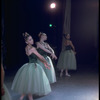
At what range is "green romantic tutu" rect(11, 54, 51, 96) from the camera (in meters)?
3.44

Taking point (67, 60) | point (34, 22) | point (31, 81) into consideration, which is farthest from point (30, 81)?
point (34, 22)

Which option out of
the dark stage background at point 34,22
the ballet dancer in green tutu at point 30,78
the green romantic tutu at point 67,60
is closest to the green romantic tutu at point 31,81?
the ballet dancer in green tutu at point 30,78

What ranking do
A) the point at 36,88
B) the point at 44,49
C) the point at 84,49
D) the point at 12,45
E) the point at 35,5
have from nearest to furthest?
the point at 36,88 → the point at 44,49 → the point at 35,5 → the point at 12,45 → the point at 84,49

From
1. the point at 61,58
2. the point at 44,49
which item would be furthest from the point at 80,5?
the point at 44,49

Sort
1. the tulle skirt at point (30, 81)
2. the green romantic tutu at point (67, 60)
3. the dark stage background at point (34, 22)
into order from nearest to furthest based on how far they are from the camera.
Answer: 1. the tulle skirt at point (30, 81)
2. the green romantic tutu at point (67, 60)
3. the dark stage background at point (34, 22)

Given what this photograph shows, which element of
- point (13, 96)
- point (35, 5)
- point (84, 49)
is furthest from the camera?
point (84, 49)

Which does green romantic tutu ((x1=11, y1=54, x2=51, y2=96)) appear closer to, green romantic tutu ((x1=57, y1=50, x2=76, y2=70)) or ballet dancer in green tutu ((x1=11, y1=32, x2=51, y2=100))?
ballet dancer in green tutu ((x1=11, y1=32, x2=51, y2=100))

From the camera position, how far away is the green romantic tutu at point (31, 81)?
135 inches

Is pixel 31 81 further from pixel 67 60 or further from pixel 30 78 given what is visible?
pixel 67 60

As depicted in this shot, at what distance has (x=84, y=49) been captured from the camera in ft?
28.4

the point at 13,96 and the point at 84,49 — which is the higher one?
the point at 84,49

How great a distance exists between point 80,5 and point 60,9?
5.50 feet

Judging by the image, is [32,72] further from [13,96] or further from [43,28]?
[43,28]

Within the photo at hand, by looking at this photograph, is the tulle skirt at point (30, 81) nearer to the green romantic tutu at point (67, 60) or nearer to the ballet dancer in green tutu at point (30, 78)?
the ballet dancer in green tutu at point (30, 78)
